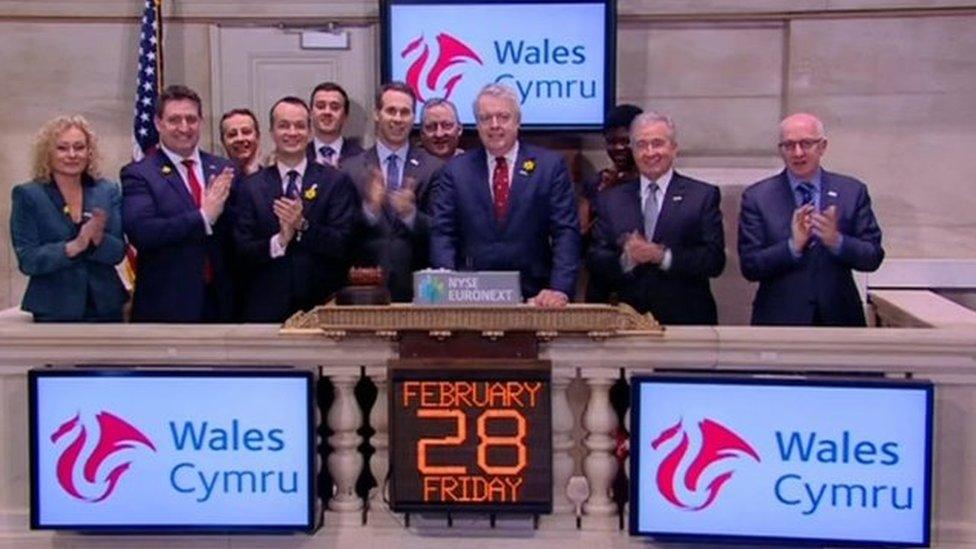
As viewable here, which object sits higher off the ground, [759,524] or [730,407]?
[730,407]

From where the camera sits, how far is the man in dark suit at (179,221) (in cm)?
507

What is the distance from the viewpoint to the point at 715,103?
7.85 m

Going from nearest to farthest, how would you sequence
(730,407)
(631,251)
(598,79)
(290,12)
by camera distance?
(730,407), (631,251), (598,79), (290,12)

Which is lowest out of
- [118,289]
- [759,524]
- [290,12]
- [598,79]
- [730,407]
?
[759,524]

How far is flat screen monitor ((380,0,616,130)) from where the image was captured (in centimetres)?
739

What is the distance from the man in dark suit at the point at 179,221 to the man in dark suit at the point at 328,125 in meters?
0.73

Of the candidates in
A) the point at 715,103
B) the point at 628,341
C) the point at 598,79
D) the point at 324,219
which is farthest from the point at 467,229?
the point at 715,103

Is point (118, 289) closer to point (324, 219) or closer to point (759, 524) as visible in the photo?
point (324, 219)

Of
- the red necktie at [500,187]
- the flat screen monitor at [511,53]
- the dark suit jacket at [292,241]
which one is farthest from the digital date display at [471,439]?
the flat screen monitor at [511,53]

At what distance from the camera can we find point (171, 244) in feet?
16.8

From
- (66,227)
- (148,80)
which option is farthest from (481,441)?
(148,80)

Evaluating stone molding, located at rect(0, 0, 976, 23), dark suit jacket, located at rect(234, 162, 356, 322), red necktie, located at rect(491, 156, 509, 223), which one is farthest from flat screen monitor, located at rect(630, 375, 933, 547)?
stone molding, located at rect(0, 0, 976, 23)

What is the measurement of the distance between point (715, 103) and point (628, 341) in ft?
12.9

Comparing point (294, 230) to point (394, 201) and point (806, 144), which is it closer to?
point (394, 201)
